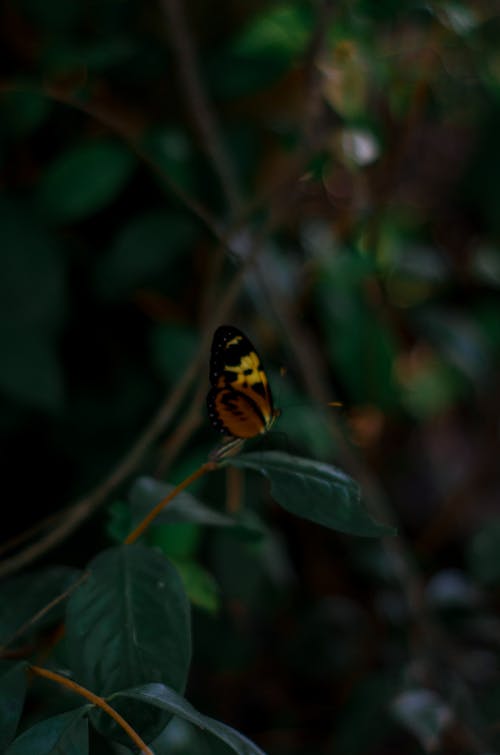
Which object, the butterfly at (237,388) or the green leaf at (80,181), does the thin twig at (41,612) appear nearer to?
the butterfly at (237,388)

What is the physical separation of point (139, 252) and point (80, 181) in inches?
4.8

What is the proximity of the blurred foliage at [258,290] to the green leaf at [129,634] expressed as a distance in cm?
29

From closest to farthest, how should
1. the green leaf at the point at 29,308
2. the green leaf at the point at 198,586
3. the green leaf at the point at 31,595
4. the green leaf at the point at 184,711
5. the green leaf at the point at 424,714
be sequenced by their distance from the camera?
the green leaf at the point at 184,711 → the green leaf at the point at 31,595 → the green leaf at the point at 198,586 → the green leaf at the point at 424,714 → the green leaf at the point at 29,308

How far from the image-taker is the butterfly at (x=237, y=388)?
Answer: 1.59 feet

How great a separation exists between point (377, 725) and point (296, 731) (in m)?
0.32

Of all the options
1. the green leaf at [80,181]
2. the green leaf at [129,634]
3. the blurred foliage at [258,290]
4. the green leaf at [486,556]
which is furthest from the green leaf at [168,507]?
the green leaf at [486,556]

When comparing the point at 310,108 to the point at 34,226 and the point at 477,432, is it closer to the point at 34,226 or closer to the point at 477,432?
the point at 34,226

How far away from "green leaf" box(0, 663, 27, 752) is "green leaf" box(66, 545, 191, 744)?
37 millimetres

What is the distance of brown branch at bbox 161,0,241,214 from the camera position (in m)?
1.04

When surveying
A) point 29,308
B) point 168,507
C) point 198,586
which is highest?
point 29,308

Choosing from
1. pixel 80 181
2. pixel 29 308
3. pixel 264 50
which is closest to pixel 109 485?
pixel 29 308

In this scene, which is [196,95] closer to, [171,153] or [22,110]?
[171,153]

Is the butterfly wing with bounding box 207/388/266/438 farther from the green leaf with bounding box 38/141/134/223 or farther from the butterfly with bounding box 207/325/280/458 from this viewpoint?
the green leaf with bounding box 38/141/134/223

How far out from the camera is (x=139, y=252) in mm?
1101
